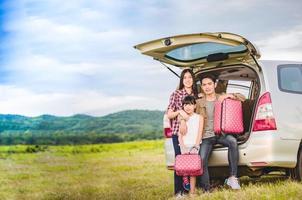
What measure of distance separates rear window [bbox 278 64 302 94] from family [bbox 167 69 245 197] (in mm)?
582

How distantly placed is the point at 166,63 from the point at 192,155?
1.50 metres

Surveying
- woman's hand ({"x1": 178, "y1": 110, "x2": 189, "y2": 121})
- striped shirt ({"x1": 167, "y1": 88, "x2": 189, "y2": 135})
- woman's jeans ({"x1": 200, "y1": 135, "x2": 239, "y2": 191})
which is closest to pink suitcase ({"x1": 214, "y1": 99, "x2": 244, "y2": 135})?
woman's jeans ({"x1": 200, "y1": 135, "x2": 239, "y2": 191})

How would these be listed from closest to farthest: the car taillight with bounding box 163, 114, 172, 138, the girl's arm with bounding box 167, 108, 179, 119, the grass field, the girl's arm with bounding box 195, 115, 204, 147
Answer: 1. the grass field
2. the girl's arm with bounding box 195, 115, 204, 147
3. the girl's arm with bounding box 167, 108, 179, 119
4. the car taillight with bounding box 163, 114, 172, 138

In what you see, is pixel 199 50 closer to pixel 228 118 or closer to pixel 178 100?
pixel 178 100

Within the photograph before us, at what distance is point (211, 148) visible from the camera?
7.80m

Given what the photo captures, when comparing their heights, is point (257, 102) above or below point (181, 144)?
above

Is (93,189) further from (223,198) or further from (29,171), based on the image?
(29,171)

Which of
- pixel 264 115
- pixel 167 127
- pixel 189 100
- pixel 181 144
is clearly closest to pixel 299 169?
pixel 264 115

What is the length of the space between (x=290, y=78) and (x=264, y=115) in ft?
2.47

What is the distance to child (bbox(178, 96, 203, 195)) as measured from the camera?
7.75 m

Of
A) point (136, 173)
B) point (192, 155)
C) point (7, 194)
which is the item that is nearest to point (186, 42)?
point (192, 155)

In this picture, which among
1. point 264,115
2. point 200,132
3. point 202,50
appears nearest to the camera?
point 264,115

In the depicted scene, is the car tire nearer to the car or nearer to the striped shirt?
the car

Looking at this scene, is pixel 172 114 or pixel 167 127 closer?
pixel 172 114
